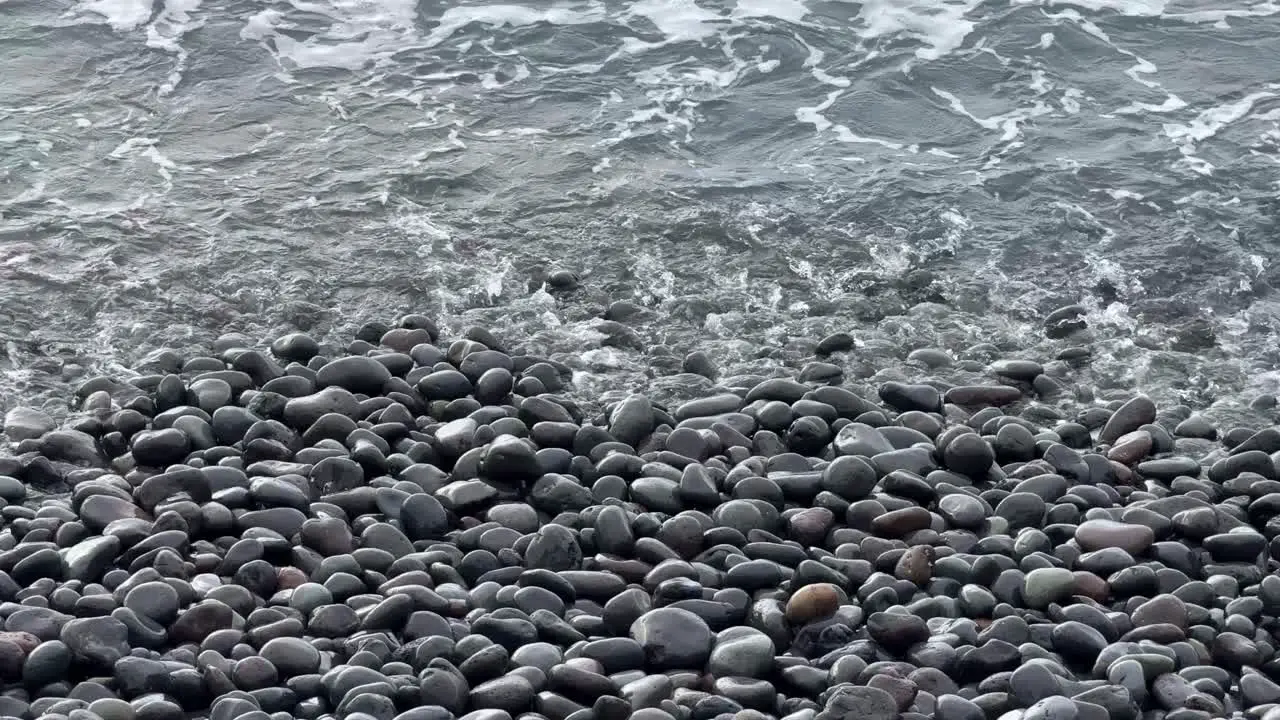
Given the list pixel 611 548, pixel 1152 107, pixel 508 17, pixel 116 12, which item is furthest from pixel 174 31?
pixel 1152 107

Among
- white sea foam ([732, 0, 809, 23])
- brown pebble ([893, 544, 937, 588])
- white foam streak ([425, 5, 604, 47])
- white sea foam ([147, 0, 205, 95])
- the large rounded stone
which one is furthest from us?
white sea foam ([732, 0, 809, 23])

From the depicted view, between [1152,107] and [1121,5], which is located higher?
[1121,5]

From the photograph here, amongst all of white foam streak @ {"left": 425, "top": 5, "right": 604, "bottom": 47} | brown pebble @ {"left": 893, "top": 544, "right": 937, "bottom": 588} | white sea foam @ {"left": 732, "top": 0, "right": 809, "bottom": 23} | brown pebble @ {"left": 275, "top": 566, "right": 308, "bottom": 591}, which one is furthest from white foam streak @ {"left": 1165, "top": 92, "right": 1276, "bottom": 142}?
brown pebble @ {"left": 275, "top": 566, "right": 308, "bottom": 591}

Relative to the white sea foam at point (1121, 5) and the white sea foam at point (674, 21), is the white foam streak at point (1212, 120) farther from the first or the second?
the white sea foam at point (674, 21)

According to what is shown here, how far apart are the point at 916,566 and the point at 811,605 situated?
583mm

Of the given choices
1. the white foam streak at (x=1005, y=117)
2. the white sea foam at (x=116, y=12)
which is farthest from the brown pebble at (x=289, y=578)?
the white sea foam at (x=116, y=12)

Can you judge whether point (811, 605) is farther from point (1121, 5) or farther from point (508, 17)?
point (1121, 5)

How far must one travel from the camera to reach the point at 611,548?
17.9 ft

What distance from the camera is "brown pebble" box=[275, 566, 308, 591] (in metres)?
5.17

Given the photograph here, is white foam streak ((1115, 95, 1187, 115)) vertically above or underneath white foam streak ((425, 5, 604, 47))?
underneath

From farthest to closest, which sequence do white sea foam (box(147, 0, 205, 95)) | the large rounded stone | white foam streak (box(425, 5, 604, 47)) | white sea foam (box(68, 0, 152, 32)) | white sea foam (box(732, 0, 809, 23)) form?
1. white sea foam (box(732, 0, 809, 23))
2. white foam streak (box(425, 5, 604, 47))
3. white sea foam (box(68, 0, 152, 32))
4. white sea foam (box(147, 0, 205, 95))
5. the large rounded stone

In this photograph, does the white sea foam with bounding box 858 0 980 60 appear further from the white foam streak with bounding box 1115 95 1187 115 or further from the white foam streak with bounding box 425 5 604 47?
the white foam streak with bounding box 425 5 604 47

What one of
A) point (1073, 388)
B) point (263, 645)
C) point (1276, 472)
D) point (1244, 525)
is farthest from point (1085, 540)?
point (263, 645)

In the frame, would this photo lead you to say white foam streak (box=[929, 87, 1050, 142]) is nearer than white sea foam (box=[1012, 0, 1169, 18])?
Yes
